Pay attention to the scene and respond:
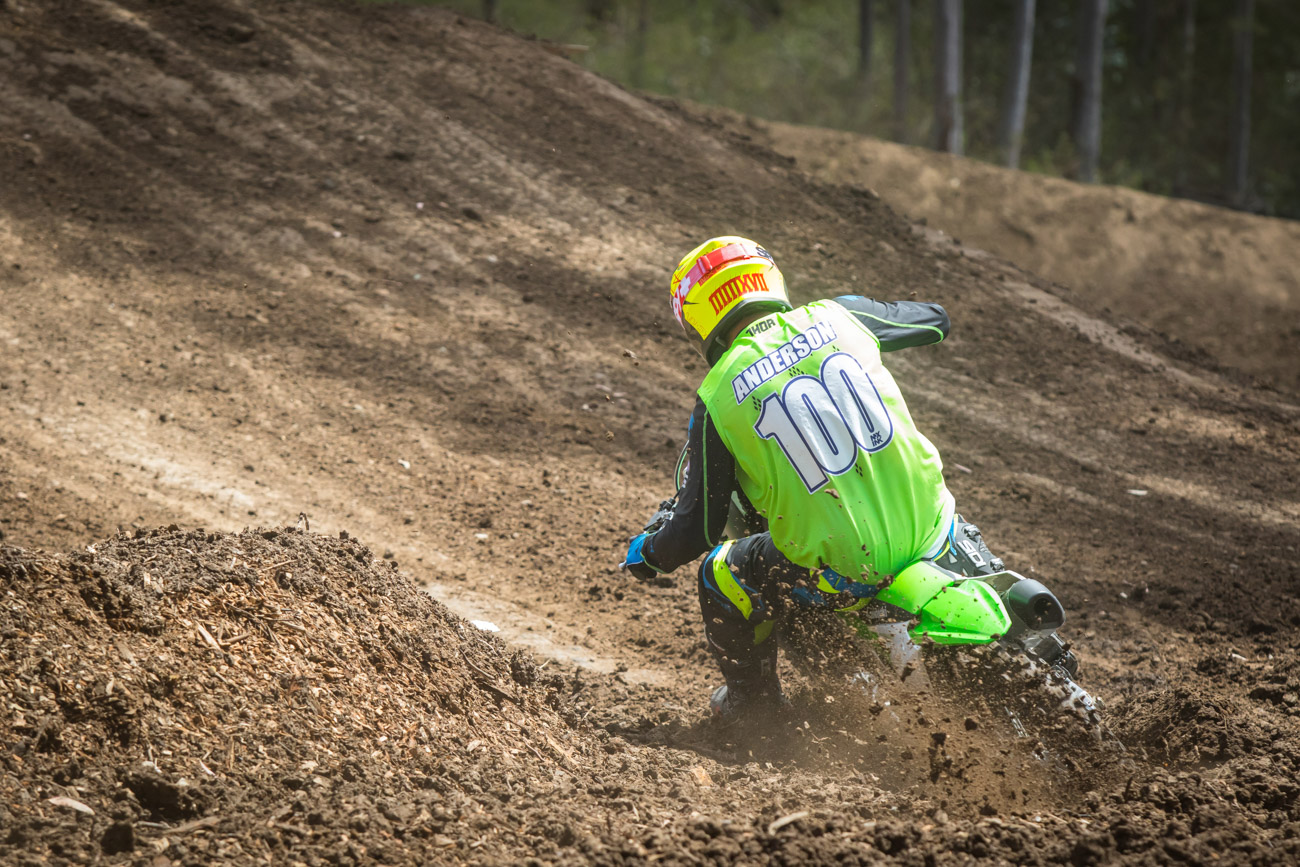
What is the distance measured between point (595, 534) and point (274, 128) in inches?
269

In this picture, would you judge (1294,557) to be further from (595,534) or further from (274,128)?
(274,128)

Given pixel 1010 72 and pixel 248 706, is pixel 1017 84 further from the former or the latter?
pixel 248 706

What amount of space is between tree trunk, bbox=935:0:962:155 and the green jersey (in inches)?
564

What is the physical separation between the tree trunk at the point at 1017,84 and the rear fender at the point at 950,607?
50.3 ft

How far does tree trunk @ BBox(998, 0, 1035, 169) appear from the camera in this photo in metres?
17.1

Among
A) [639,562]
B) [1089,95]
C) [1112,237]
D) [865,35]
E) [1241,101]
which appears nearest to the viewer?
[639,562]

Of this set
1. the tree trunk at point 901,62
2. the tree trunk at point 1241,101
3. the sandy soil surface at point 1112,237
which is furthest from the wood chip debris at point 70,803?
the tree trunk at point 1241,101

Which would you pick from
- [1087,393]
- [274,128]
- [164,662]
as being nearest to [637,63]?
[274,128]

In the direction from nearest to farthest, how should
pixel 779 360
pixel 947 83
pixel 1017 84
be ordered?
1. pixel 779 360
2. pixel 947 83
3. pixel 1017 84

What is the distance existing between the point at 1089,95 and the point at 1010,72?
6.43ft

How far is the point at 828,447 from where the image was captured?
3.45 metres

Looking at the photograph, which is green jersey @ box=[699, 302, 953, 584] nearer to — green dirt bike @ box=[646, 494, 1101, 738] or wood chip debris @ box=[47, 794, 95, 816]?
green dirt bike @ box=[646, 494, 1101, 738]

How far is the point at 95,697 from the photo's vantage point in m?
3.03

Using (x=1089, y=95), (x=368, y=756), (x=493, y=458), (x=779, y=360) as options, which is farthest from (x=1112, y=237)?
(x=368, y=756)
